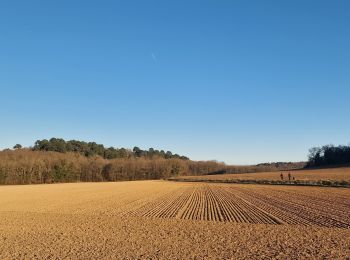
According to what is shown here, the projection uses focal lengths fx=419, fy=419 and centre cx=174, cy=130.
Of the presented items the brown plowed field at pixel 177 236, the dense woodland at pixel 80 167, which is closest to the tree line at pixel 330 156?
the dense woodland at pixel 80 167

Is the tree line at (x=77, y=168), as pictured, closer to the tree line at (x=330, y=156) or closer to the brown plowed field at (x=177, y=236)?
the tree line at (x=330, y=156)

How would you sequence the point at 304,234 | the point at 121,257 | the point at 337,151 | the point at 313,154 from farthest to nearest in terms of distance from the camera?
1. the point at 313,154
2. the point at 337,151
3. the point at 304,234
4. the point at 121,257

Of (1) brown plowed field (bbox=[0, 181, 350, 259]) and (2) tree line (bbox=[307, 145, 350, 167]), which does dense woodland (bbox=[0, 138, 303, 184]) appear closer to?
(2) tree line (bbox=[307, 145, 350, 167])

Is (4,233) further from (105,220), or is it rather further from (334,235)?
(334,235)

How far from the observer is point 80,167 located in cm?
13700

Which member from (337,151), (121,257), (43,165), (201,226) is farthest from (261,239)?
(337,151)

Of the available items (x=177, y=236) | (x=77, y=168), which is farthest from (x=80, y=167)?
(x=177, y=236)

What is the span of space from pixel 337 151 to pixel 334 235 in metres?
142

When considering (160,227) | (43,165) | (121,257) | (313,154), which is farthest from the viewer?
(313,154)

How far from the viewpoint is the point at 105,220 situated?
23.0 metres

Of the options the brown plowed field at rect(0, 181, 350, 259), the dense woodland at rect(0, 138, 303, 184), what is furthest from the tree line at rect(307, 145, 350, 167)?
the brown plowed field at rect(0, 181, 350, 259)

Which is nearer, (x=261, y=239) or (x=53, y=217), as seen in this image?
(x=261, y=239)

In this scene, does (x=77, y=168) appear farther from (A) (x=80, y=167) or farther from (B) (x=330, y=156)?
(B) (x=330, y=156)

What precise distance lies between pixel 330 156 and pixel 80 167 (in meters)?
87.5
